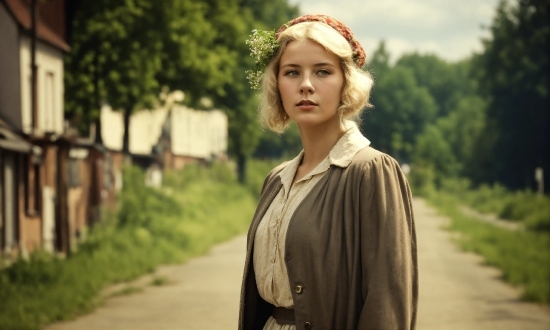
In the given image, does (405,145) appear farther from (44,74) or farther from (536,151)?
(44,74)

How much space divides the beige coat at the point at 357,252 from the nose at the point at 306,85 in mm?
268

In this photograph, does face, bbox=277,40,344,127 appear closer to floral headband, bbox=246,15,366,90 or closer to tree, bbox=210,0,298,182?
floral headband, bbox=246,15,366,90

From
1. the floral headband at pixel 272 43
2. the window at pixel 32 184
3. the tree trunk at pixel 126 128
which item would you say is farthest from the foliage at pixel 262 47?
the tree trunk at pixel 126 128

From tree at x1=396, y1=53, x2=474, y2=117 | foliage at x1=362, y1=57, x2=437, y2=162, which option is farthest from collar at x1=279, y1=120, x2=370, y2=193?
tree at x1=396, y1=53, x2=474, y2=117

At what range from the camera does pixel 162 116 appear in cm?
4638

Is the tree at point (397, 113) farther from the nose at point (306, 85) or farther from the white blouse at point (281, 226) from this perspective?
the nose at point (306, 85)

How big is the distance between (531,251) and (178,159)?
98.0ft

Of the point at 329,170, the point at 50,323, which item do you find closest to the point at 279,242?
the point at 329,170

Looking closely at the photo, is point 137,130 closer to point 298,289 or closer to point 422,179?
point 298,289

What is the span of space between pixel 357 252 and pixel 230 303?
10.7 metres

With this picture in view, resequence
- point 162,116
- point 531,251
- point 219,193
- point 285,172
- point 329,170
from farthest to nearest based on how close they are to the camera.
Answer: point 162,116
point 219,193
point 531,251
point 285,172
point 329,170

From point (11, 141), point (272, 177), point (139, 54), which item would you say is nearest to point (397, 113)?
point (139, 54)

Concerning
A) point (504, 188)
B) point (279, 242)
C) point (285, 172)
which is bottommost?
point (504, 188)

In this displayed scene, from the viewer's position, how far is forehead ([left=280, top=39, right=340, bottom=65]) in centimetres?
315
